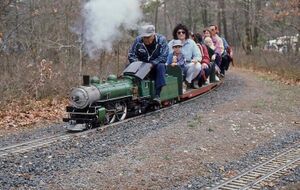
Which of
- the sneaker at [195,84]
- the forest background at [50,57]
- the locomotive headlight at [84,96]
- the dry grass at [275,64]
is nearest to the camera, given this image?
the locomotive headlight at [84,96]

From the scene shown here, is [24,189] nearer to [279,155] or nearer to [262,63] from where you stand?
[279,155]

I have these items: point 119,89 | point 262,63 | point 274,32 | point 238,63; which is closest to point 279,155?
point 119,89

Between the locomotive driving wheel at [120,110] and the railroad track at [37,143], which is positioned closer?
the railroad track at [37,143]

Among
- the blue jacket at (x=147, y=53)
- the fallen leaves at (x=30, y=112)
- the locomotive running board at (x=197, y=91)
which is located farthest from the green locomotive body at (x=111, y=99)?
the fallen leaves at (x=30, y=112)

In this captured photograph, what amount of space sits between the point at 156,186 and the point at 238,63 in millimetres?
23925

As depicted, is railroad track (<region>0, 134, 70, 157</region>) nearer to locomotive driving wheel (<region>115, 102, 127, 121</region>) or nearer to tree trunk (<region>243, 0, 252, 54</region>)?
locomotive driving wheel (<region>115, 102, 127, 121</region>)

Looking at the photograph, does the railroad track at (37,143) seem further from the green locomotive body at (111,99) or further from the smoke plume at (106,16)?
the smoke plume at (106,16)

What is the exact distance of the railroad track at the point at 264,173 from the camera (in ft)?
22.6

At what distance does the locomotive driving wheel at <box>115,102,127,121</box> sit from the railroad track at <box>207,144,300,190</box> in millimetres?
3737

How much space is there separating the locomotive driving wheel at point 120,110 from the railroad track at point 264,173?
374 centimetres

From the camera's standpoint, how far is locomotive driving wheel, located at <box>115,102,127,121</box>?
10.9 metres

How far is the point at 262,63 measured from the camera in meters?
25.5

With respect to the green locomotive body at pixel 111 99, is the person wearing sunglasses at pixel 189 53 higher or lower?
higher

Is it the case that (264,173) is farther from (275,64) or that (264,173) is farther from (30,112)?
(275,64)
